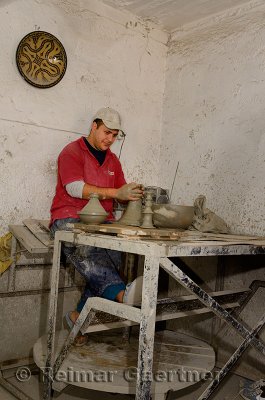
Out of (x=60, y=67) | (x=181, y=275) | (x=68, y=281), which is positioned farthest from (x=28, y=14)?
(x=181, y=275)

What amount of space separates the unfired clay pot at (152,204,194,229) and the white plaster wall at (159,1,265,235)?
90 centimetres

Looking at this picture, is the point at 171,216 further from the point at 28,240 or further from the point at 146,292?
the point at 28,240

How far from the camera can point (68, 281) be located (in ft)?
10.6

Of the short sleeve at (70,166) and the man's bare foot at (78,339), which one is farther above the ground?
the short sleeve at (70,166)

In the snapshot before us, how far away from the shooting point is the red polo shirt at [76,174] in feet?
8.87

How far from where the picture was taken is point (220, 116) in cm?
340

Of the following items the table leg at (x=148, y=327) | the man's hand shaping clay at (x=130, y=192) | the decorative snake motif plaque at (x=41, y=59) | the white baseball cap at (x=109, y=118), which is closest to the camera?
the table leg at (x=148, y=327)

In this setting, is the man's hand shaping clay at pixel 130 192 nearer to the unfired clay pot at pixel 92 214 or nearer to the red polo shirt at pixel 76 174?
the unfired clay pot at pixel 92 214

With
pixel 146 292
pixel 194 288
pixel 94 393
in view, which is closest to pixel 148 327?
pixel 146 292

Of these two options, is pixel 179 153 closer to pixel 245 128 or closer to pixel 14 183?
pixel 245 128

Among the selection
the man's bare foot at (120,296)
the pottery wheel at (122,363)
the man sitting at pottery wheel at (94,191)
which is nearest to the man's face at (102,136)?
the man sitting at pottery wheel at (94,191)

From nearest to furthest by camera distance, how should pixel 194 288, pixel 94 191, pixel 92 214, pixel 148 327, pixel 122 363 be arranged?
pixel 148 327, pixel 194 288, pixel 92 214, pixel 122 363, pixel 94 191

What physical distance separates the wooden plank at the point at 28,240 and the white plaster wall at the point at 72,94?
5.4 inches

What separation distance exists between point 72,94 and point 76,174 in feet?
3.13
